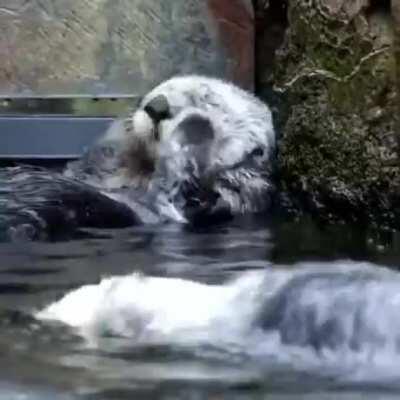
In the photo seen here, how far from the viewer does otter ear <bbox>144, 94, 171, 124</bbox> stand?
8.33 m

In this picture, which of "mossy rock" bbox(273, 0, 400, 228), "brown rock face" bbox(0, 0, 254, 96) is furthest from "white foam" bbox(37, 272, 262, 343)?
"brown rock face" bbox(0, 0, 254, 96)

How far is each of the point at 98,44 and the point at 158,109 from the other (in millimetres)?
956

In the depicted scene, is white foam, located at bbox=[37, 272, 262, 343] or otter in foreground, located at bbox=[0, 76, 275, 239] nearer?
white foam, located at bbox=[37, 272, 262, 343]

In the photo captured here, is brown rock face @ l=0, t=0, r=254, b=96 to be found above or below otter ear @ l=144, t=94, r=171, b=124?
above

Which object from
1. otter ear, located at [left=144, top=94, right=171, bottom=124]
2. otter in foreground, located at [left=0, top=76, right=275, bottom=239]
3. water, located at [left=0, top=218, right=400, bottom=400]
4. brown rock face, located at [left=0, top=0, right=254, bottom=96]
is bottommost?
water, located at [left=0, top=218, right=400, bottom=400]

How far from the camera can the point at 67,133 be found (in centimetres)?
877

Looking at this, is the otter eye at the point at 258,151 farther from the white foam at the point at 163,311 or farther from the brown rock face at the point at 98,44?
the white foam at the point at 163,311

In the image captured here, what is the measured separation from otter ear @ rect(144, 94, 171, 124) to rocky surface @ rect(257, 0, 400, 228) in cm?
66

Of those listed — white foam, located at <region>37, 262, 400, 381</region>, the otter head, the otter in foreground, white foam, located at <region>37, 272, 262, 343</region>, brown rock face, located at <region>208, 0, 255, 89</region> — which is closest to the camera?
white foam, located at <region>37, 262, 400, 381</region>

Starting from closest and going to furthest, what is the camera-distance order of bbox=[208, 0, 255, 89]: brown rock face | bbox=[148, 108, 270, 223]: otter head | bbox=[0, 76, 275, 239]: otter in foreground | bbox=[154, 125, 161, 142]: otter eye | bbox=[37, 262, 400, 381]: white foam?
1. bbox=[37, 262, 400, 381]: white foam
2. bbox=[0, 76, 275, 239]: otter in foreground
3. bbox=[148, 108, 270, 223]: otter head
4. bbox=[154, 125, 161, 142]: otter eye
5. bbox=[208, 0, 255, 89]: brown rock face

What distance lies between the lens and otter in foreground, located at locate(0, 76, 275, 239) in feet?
24.1

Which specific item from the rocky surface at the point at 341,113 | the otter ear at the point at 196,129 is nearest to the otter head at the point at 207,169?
the otter ear at the point at 196,129

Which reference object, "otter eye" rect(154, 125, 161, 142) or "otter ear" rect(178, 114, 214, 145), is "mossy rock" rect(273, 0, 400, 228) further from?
"otter eye" rect(154, 125, 161, 142)

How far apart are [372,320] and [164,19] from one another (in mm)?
5193
